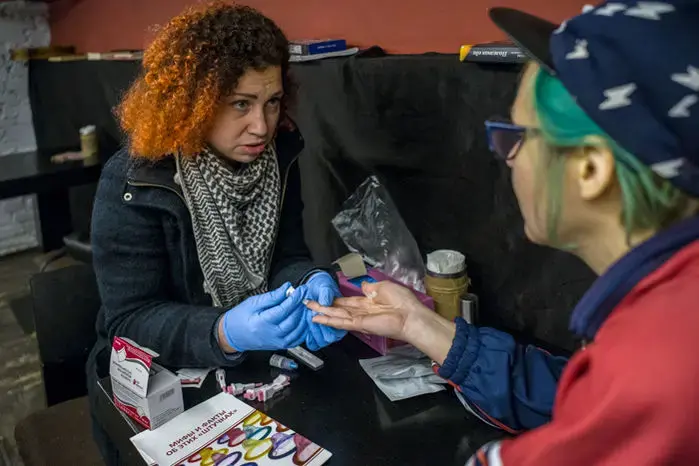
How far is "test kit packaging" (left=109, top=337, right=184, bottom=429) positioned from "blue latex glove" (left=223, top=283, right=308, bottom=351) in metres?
0.14

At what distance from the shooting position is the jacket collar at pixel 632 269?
65cm

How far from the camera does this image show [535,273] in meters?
1.40

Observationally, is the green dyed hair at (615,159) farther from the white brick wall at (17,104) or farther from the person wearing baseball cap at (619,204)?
the white brick wall at (17,104)

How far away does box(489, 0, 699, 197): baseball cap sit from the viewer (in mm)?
613

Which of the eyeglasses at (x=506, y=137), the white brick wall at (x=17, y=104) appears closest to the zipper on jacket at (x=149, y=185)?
the eyeglasses at (x=506, y=137)

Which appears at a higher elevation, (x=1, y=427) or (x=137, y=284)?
(x=137, y=284)

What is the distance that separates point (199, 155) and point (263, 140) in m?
0.13

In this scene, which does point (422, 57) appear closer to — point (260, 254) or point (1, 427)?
point (260, 254)

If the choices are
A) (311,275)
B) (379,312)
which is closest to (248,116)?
(311,275)

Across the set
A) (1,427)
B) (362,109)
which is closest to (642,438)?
(362,109)

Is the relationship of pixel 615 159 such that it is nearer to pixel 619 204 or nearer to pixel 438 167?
pixel 619 204

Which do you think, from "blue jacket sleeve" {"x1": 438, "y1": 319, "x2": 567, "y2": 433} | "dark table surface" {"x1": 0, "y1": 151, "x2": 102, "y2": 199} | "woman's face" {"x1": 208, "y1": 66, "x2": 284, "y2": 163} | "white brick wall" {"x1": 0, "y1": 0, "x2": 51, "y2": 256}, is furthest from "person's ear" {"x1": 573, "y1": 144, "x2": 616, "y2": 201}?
"white brick wall" {"x1": 0, "y1": 0, "x2": 51, "y2": 256}

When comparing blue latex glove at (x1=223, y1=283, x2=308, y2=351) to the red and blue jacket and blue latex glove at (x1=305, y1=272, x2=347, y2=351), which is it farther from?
the red and blue jacket

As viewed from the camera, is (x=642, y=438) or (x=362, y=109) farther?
(x=362, y=109)
